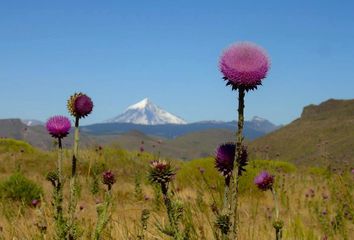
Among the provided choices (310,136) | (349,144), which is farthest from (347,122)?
(349,144)

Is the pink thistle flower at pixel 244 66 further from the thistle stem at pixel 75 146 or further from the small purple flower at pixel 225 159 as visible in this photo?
the thistle stem at pixel 75 146

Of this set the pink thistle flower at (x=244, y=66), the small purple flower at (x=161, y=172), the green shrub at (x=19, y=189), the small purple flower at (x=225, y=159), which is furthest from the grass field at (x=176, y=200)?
the pink thistle flower at (x=244, y=66)

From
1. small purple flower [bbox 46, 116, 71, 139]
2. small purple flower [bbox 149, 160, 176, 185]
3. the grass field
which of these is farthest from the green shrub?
small purple flower [bbox 149, 160, 176, 185]

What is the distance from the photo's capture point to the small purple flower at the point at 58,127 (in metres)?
4.67

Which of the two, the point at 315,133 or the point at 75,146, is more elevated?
the point at 315,133

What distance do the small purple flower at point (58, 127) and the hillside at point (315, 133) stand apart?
4243 inches

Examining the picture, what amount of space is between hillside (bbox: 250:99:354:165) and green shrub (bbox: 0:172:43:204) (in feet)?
336

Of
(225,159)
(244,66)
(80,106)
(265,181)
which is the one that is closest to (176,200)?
(225,159)

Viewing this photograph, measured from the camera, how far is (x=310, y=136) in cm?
15338

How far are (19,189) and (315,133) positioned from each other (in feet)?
492

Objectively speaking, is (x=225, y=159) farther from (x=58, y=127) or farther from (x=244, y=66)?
(x=58, y=127)

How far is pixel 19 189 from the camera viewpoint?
1081 centimetres

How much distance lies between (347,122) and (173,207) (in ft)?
512

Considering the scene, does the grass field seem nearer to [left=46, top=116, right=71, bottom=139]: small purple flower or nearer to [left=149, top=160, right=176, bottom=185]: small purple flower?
[left=149, top=160, right=176, bottom=185]: small purple flower
